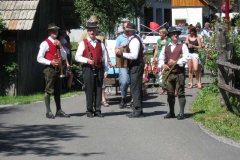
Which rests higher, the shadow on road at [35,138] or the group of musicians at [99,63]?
the group of musicians at [99,63]

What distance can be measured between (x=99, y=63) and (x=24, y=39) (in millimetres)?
5280

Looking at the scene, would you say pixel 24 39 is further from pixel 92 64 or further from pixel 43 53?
pixel 92 64

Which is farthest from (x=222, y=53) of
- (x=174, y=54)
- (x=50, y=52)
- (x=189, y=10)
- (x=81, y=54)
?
(x=189, y=10)

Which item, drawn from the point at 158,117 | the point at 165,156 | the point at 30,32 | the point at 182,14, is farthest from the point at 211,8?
the point at 165,156

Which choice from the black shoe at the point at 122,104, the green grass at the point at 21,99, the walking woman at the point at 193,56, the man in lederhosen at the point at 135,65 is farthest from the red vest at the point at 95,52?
the walking woman at the point at 193,56

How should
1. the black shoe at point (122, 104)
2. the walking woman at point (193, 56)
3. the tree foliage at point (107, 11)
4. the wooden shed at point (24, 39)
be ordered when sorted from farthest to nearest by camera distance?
the tree foliage at point (107, 11) → the walking woman at point (193, 56) → the wooden shed at point (24, 39) → the black shoe at point (122, 104)

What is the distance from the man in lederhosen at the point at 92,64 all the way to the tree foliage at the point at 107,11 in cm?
1089

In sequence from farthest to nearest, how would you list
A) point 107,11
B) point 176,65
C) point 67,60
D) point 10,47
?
point 107,11 → point 10,47 → point 67,60 → point 176,65

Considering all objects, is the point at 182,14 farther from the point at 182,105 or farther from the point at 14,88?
the point at 182,105

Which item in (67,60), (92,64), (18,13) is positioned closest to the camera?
(92,64)

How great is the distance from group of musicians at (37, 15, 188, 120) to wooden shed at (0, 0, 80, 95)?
391 centimetres

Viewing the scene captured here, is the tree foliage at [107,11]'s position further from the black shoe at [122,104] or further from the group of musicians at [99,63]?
the group of musicians at [99,63]

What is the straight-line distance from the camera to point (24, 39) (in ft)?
58.9

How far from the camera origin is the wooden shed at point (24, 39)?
17.1 metres
